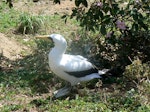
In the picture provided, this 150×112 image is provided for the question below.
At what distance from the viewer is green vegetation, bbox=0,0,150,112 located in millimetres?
5410

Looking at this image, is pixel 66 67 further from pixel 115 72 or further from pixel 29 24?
pixel 29 24

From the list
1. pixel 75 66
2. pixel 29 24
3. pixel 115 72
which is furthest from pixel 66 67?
pixel 29 24

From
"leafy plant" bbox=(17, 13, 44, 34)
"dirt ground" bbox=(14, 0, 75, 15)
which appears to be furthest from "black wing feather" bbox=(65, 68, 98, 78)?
"dirt ground" bbox=(14, 0, 75, 15)

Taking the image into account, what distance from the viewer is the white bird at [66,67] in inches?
225

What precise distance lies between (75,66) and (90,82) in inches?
17.9

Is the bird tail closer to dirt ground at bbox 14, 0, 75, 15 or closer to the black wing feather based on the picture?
the black wing feather

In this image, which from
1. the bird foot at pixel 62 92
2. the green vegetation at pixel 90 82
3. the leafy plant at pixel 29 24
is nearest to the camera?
the green vegetation at pixel 90 82

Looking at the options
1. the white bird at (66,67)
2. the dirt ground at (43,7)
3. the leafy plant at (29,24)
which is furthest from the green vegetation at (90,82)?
the dirt ground at (43,7)

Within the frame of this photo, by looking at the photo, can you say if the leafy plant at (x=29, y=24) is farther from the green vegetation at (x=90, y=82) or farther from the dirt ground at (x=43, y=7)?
the dirt ground at (x=43, y=7)

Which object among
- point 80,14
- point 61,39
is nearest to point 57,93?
point 61,39

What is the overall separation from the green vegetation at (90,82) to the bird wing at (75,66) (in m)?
0.21

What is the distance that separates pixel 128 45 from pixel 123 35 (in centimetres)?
17

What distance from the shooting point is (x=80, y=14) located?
6.36 metres

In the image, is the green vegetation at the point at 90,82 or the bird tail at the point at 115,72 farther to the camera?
the bird tail at the point at 115,72
